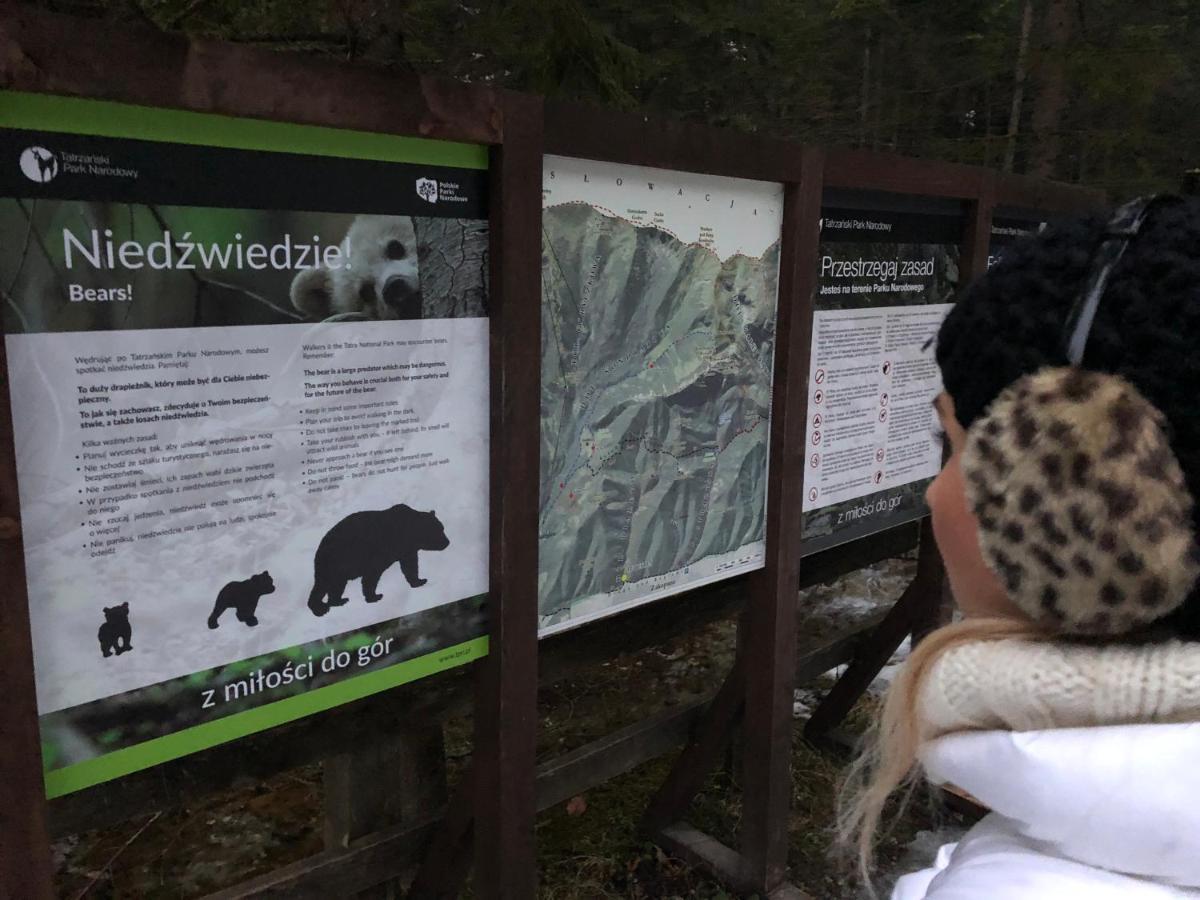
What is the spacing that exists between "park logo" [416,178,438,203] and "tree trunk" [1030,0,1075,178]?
637 cm

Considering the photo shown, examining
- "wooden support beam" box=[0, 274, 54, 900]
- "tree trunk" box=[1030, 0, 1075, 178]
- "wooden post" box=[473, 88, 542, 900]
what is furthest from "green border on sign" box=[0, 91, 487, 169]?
"tree trunk" box=[1030, 0, 1075, 178]

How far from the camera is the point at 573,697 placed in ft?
17.8

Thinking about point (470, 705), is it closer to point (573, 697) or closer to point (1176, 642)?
point (1176, 642)

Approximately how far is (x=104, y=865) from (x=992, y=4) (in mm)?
8124

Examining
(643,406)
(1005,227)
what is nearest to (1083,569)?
(643,406)

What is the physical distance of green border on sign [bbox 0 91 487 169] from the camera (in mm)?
1564

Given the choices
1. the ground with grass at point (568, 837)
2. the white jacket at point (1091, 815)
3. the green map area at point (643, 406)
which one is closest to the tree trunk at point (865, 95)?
the ground with grass at point (568, 837)

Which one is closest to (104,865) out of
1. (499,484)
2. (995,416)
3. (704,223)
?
(499,484)

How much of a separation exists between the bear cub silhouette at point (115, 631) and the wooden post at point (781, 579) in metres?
2.10

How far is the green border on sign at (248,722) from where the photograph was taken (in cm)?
179

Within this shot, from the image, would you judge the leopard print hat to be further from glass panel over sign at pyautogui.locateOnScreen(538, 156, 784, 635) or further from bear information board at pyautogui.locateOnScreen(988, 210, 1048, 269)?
bear information board at pyautogui.locateOnScreen(988, 210, 1048, 269)

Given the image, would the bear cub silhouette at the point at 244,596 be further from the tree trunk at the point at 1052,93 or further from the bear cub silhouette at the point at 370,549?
the tree trunk at the point at 1052,93

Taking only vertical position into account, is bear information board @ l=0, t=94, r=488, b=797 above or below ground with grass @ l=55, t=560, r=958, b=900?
above

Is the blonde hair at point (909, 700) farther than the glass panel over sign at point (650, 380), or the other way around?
the glass panel over sign at point (650, 380)
